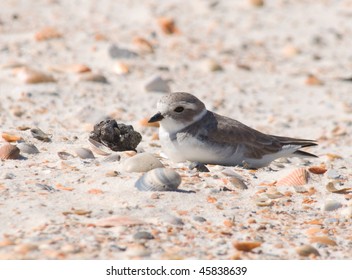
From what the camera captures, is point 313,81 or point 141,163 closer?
point 141,163

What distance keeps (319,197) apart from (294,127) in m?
3.10

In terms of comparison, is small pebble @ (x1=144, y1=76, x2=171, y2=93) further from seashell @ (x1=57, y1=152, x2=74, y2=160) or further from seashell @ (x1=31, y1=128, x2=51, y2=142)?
seashell @ (x1=57, y1=152, x2=74, y2=160)

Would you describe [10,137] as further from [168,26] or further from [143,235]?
[168,26]

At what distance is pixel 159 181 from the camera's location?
208 inches

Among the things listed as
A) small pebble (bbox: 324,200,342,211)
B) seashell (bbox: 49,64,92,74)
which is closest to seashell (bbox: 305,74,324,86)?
seashell (bbox: 49,64,92,74)

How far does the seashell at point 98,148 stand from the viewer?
20.4 feet

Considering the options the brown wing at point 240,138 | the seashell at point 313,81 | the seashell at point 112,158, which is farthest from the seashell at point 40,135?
the seashell at point 313,81

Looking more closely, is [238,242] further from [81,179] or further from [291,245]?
[81,179]

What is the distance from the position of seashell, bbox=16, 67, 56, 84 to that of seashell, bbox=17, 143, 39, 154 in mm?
2667

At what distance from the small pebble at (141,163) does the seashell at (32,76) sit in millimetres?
3298

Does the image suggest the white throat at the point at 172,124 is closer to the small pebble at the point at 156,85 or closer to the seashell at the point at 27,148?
the seashell at the point at 27,148

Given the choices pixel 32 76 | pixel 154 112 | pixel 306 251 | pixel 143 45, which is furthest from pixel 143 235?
pixel 143 45

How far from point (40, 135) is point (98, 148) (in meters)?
0.60

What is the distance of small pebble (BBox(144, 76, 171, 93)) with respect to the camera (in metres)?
9.17
